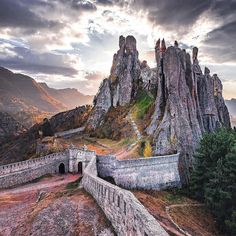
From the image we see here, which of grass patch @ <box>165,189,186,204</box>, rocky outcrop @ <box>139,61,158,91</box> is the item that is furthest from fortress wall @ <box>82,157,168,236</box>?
rocky outcrop @ <box>139,61,158,91</box>

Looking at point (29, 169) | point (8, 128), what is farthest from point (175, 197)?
point (8, 128)

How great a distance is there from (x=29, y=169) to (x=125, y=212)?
2568 cm

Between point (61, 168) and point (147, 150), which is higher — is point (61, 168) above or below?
below

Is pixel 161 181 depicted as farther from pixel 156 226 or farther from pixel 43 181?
pixel 156 226

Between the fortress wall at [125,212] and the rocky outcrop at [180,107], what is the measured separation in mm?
30756

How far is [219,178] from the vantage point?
1337 inches

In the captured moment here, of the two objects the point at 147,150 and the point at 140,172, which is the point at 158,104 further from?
the point at 140,172

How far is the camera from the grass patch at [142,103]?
62.9 metres

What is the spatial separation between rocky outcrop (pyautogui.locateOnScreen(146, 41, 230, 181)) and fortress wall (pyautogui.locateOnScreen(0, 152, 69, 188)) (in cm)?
1656

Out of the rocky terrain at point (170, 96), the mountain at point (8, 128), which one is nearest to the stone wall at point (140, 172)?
the rocky terrain at point (170, 96)

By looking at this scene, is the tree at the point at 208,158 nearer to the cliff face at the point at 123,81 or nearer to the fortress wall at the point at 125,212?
the fortress wall at the point at 125,212

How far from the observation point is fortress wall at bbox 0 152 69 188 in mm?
34031

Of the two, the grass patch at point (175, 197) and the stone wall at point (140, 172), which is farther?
the grass patch at point (175, 197)

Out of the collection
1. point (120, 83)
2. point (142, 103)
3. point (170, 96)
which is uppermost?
point (120, 83)
